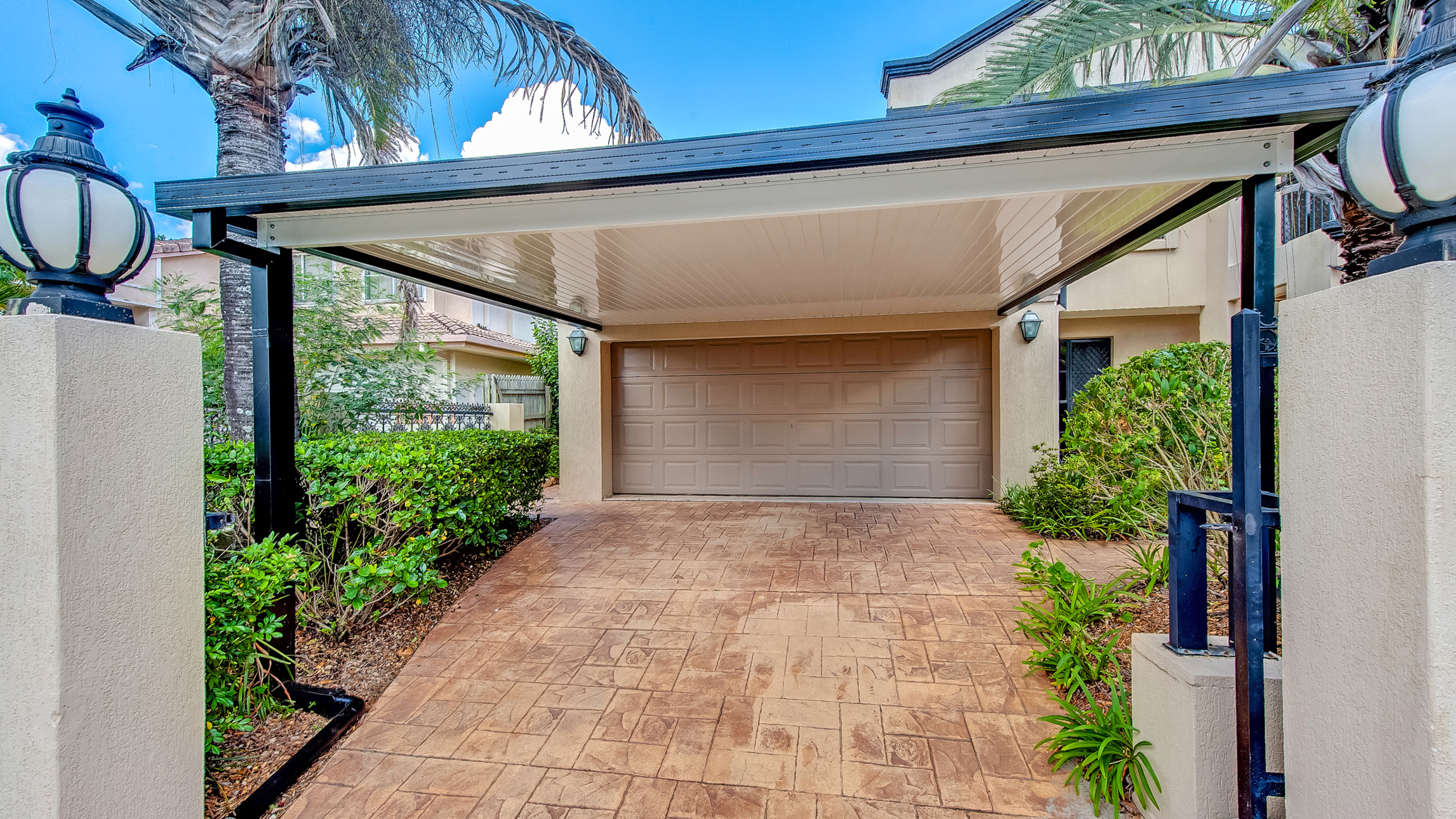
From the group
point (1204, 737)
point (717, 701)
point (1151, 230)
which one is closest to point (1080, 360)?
point (1151, 230)

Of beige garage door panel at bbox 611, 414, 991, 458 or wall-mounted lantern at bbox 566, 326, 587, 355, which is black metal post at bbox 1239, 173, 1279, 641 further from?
wall-mounted lantern at bbox 566, 326, 587, 355

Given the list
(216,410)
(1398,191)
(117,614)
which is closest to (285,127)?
(216,410)

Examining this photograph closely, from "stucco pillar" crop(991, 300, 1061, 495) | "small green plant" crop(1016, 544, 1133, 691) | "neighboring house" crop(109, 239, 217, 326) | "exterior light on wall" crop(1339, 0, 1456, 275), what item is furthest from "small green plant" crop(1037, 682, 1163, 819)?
"neighboring house" crop(109, 239, 217, 326)

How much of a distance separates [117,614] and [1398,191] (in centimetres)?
321

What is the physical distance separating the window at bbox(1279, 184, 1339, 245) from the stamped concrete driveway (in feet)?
18.7

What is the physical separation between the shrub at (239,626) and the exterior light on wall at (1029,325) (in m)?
6.67

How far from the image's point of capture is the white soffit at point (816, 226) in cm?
253

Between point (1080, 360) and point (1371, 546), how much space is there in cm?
859

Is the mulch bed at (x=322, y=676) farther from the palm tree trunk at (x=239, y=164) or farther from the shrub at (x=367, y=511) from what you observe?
the palm tree trunk at (x=239, y=164)

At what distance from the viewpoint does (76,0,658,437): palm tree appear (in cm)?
459

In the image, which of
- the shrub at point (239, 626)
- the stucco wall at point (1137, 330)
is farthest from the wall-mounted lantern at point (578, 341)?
the stucco wall at point (1137, 330)

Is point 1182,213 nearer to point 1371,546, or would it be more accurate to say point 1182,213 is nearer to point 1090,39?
point 1090,39

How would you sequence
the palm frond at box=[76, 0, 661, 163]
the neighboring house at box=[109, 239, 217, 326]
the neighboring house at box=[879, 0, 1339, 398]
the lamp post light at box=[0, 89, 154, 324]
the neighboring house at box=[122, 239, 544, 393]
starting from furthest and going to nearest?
the neighboring house at box=[109, 239, 217, 326]
the neighboring house at box=[122, 239, 544, 393]
the neighboring house at box=[879, 0, 1339, 398]
the palm frond at box=[76, 0, 661, 163]
the lamp post light at box=[0, 89, 154, 324]

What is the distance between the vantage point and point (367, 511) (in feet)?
11.2
